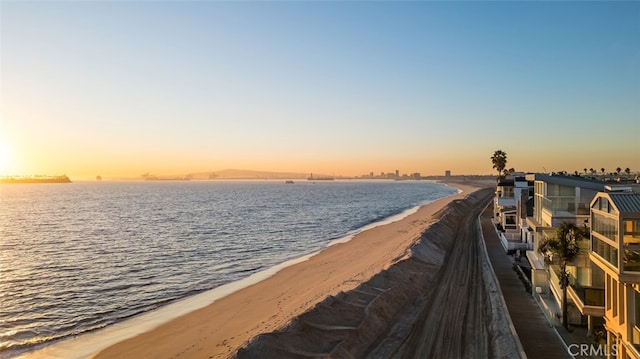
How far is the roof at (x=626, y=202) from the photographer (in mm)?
15125

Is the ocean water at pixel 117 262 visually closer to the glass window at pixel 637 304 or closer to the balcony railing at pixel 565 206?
A: the balcony railing at pixel 565 206

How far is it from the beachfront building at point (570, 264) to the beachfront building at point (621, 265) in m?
2.16

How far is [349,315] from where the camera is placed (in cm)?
2305

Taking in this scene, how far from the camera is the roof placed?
15125mm

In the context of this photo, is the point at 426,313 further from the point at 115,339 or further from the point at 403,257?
the point at 115,339

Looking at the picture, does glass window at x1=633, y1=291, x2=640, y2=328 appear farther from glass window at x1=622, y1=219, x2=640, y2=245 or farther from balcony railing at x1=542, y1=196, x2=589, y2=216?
balcony railing at x1=542, y1=196, x2=589, y2=216

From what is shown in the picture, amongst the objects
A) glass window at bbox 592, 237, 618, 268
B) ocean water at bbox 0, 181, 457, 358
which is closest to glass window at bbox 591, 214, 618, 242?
glass window at bbox 592, 237, 618, 268

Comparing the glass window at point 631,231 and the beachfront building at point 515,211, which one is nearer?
the glass window at point 631,231

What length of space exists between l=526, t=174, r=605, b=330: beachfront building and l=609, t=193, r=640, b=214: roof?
194 inches

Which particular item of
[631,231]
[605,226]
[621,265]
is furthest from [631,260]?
[605,226]

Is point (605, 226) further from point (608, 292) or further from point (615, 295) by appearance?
point (608, 292)

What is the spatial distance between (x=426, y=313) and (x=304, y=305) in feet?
23.3

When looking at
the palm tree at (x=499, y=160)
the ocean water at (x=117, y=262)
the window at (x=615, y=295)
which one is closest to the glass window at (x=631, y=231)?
the window at (x=615, y=295)

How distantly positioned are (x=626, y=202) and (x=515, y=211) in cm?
3890
